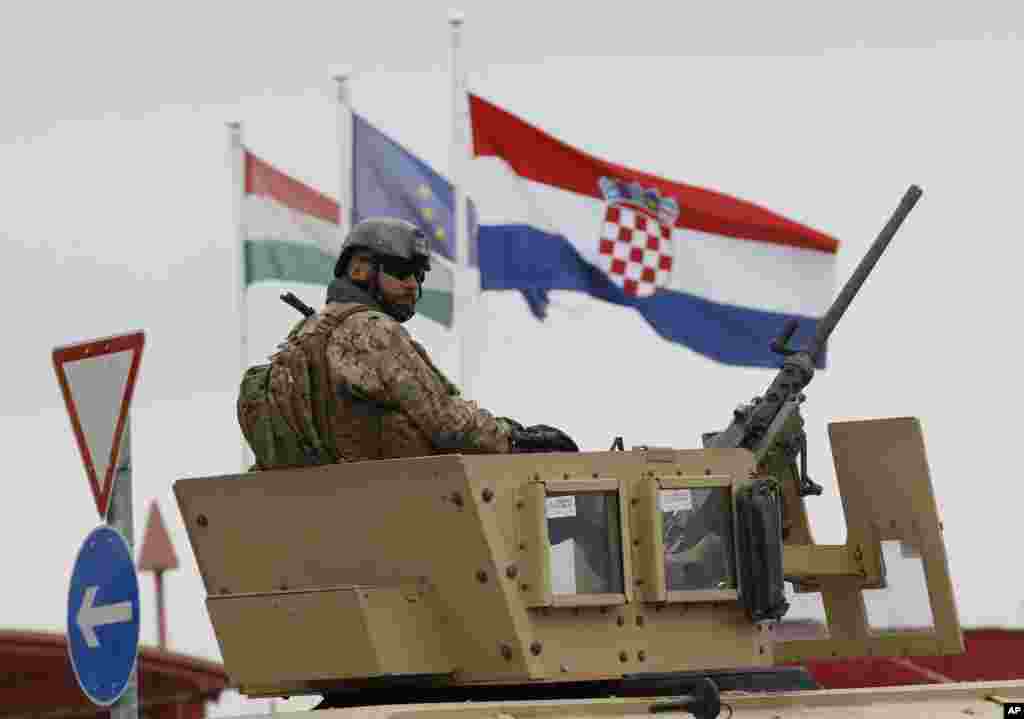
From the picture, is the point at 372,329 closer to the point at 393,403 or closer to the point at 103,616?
the point at 393,403

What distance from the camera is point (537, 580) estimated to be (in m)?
11.7

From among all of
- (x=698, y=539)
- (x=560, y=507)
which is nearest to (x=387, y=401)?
(x=560, y=507)

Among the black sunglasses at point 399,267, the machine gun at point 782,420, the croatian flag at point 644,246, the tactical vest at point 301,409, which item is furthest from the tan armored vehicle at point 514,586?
the croatian flag at point 644,246

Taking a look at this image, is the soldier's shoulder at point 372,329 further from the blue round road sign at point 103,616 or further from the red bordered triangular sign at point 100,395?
the blue round road sign at point 103,616

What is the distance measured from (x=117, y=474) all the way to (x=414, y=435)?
190 centimetres

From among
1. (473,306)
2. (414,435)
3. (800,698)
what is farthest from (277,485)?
(473,306)

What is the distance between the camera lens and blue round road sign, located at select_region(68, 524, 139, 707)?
42.8 feet

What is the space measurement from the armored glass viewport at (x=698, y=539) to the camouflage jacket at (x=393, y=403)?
0.81 metres

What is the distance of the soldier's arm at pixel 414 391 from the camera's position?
1216 cm

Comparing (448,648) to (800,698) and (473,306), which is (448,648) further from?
(473,306)

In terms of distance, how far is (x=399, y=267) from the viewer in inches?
502

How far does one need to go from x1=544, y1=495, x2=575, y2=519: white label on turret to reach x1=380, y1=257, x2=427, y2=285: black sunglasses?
1.51 m

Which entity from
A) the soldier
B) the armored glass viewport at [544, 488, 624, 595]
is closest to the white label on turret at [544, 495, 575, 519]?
the armored glass viewport at [544, 488, 624, 595]

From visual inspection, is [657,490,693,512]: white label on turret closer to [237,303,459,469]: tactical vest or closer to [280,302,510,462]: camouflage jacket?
[280,302,510,462]: camouflage jacket
